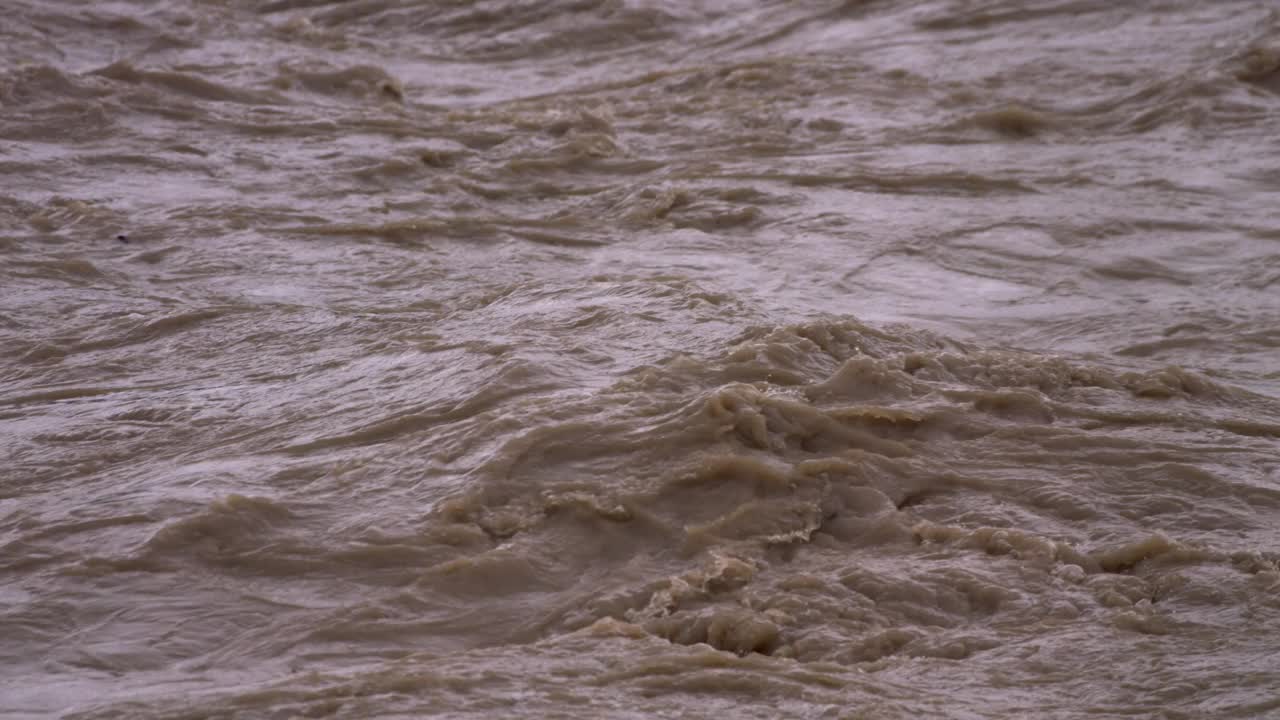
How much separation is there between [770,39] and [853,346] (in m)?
6.84

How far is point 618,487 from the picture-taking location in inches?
167

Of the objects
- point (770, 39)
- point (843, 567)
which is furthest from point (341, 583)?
point (770, 39)

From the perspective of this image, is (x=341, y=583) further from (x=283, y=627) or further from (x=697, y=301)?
(x=697, y=301)

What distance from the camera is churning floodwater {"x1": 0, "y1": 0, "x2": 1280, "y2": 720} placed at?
11.5 feet

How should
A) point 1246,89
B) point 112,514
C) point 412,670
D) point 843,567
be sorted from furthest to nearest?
point 1246,89 < point 112,514 < point 843,567 < point 412,670

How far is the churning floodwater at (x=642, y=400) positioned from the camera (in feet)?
11.5

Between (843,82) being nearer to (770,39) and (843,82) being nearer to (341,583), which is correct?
(770,39)

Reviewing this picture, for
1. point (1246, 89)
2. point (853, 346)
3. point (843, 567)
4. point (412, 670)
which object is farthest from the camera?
point (1246, 89)

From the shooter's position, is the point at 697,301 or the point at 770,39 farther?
the point at 770,39

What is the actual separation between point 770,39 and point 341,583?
8.48 m

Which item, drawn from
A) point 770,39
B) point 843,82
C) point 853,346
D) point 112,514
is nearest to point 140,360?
point 112,514

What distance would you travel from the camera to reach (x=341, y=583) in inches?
151

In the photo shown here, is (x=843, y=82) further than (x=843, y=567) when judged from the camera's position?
Yes

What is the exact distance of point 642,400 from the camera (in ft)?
15.4
